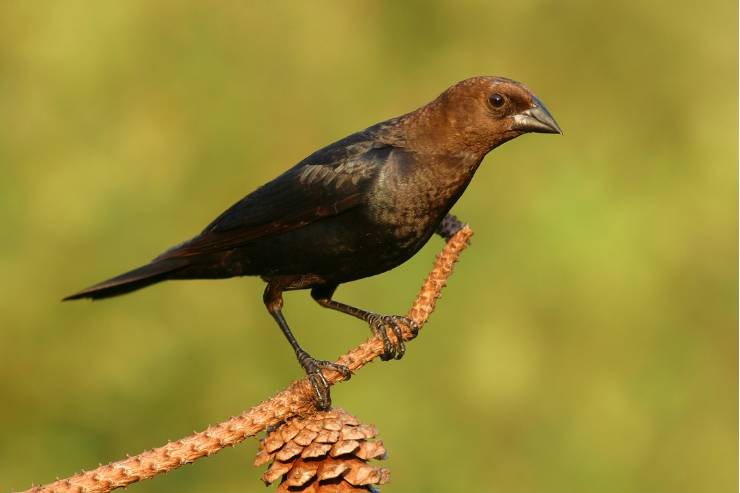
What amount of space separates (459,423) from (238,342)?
1.05m

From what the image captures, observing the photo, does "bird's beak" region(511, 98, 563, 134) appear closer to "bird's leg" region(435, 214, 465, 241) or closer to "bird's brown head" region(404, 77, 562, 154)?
"bird's brown head" region(404, 77, 562, 154)

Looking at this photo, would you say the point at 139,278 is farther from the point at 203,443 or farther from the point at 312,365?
the point at 203,443

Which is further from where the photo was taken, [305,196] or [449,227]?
[305,196]

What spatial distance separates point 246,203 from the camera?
4355 mm

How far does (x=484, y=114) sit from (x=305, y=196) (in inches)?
26.8

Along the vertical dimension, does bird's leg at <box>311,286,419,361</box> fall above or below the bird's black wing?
below

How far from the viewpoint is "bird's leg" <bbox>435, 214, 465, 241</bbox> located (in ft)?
11.5

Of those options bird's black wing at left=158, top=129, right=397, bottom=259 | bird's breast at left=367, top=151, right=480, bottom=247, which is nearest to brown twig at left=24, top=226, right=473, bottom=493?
bird's breast at left=367, top=151, right=480, bottom=247

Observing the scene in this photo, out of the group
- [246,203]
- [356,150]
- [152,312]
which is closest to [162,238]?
[152,312]

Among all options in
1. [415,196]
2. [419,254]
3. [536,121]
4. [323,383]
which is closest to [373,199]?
[415,196]

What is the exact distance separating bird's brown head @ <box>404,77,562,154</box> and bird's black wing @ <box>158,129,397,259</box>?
0.20 m

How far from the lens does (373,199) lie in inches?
157

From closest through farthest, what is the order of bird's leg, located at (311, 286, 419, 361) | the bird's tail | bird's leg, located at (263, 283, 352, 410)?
bird's leg, located at (263, 283, 352, 410) → bird's leg, located at (311, 286, 419, 361) → the bird's tail

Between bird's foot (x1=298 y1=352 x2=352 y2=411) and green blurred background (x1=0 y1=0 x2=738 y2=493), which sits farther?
green blurred background (x1=0 y1=0 x2=738 y2=493)
